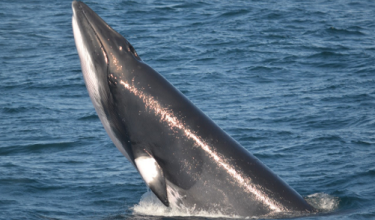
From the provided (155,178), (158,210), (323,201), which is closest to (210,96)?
(323,201)

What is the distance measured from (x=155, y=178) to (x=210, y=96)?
1527cm

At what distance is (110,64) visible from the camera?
12836mm

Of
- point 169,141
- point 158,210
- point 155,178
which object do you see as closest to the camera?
point 155,178

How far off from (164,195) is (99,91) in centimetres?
288

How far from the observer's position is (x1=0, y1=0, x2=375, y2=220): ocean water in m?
16.3

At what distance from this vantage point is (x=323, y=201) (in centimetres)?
1455

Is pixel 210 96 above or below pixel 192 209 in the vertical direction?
below

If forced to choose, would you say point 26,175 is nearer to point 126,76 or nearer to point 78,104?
point 126,76

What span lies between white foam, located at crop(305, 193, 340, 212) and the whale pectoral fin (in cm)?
381

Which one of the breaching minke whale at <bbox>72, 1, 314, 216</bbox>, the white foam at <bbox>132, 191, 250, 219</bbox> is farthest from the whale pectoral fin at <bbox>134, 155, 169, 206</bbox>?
the white foam at <bbox>132, 191, 250, 219</bbox>

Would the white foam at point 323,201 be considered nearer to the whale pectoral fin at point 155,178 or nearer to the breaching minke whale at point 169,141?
the breaching minke whale at point 169,141

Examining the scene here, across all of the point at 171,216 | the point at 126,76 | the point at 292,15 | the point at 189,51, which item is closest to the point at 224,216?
the point at 171,216

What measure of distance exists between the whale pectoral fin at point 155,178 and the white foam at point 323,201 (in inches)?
150

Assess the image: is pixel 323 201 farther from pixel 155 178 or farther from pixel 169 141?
pixel 155 178
